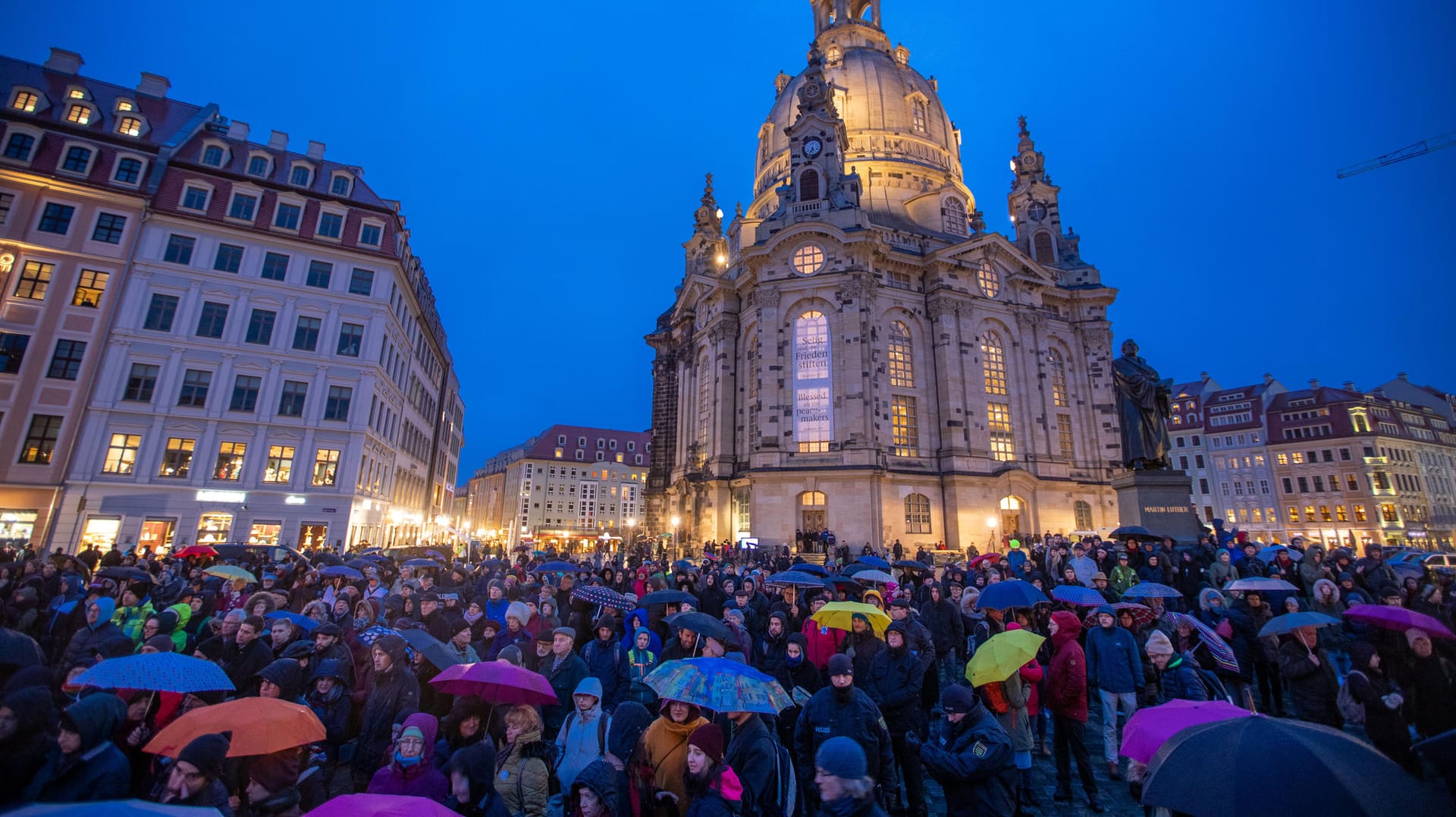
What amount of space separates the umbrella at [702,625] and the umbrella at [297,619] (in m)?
4.52

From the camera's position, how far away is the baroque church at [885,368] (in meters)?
34.1

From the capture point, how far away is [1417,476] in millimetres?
56750

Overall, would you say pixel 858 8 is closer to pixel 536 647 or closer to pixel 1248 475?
pixel 1248 475

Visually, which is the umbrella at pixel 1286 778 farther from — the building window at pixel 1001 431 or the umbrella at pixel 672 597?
the building window at pixel 1001 431

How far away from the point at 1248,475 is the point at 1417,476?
1261 cm

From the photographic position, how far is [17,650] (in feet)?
17.8

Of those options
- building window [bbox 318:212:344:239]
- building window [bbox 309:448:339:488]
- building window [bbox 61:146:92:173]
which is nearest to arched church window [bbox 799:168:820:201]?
building window [bbox 318:212:344:239]

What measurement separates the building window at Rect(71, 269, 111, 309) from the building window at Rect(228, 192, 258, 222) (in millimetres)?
5769

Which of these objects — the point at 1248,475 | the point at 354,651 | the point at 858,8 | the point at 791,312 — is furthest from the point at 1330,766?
the point at 1248,475

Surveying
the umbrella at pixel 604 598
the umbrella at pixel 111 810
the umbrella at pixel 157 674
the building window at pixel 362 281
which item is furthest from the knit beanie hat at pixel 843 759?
the building window at pixel 362 281

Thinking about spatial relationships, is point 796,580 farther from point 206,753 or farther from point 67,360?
point 67,360

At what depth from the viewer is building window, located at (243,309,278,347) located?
28.9m

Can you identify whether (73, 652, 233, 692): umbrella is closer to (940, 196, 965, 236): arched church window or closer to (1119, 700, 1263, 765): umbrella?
(1119, 700, 1263, 765): umbrella

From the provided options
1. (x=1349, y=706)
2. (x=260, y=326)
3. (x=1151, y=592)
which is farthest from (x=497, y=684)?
(x=260, y=326)
